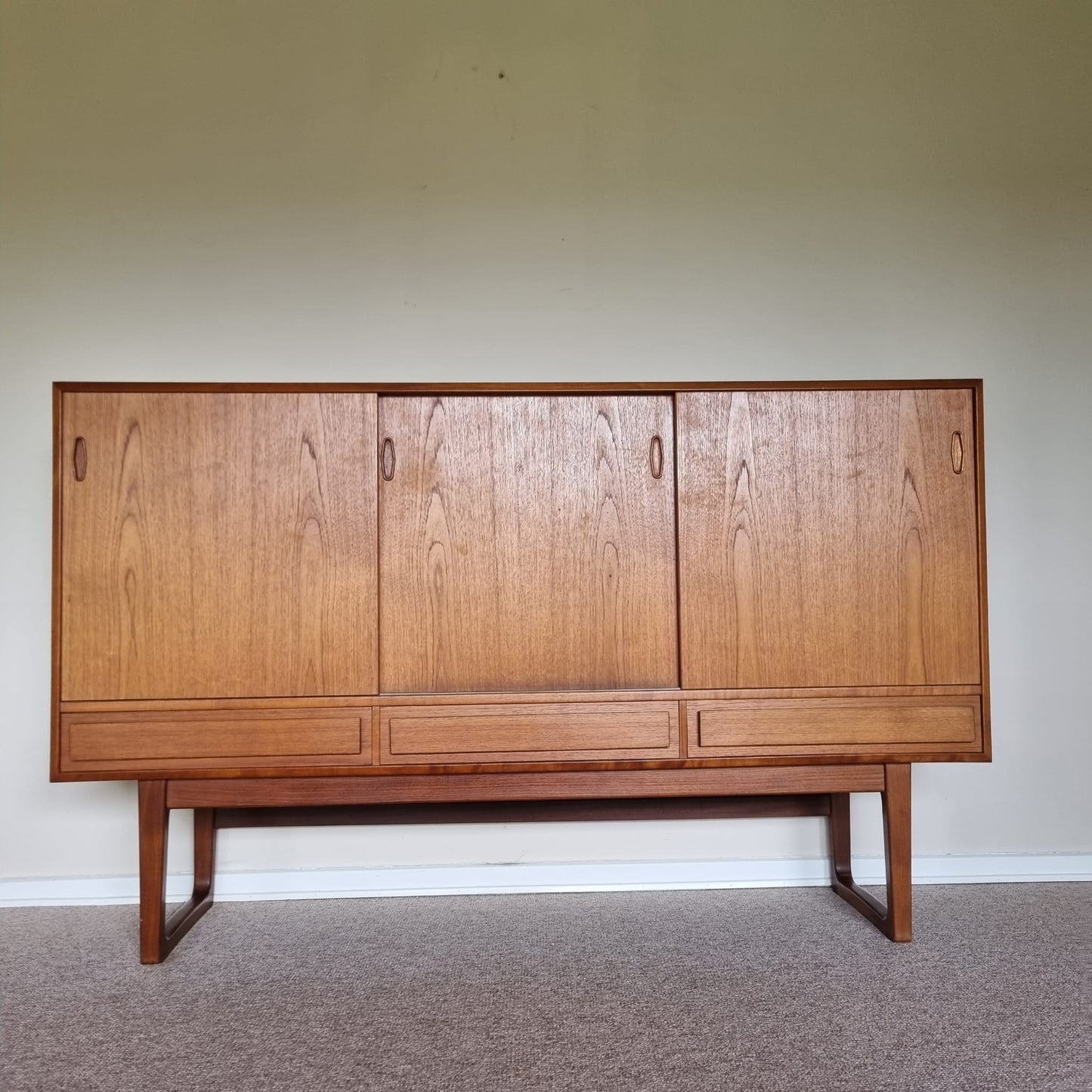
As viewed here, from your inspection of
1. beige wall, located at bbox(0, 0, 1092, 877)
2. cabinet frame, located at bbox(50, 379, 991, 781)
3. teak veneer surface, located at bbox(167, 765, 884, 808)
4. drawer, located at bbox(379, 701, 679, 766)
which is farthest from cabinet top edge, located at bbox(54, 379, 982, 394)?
teak veneer surface, located at bbox(167, 765, 884, 808)

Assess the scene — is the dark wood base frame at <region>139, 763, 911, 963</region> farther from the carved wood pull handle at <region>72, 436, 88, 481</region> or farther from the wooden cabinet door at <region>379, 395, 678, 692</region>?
the carved wood pull handle at <region>72, 436, 88, 481</region>

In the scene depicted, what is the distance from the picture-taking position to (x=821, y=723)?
1.75 meters

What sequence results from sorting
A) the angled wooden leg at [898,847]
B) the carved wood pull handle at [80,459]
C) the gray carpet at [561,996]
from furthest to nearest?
the angled wooden leg at [898,847]
the carved wood pull handle at [80,459]
the gray carpet at [561,996]

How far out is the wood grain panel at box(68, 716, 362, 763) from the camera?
66.0 inches

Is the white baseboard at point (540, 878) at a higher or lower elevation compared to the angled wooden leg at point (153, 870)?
lower

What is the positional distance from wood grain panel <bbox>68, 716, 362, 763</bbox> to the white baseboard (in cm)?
60

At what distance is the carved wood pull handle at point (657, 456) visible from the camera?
1758 mm

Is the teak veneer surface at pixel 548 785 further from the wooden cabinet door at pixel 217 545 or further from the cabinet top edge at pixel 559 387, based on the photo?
the cabinet top edge at pixel 559 387

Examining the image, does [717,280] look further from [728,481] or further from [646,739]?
A: [646,739]

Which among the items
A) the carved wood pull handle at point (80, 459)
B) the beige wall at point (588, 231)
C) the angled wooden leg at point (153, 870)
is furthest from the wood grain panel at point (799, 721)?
the carved wood pull handle at point (80, 459)

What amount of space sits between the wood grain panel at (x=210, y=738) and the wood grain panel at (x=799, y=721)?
28.5 inches

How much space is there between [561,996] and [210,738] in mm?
835

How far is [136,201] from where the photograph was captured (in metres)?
2.20

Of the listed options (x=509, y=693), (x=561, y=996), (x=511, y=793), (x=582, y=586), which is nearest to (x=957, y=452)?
(x=582, y=586)
